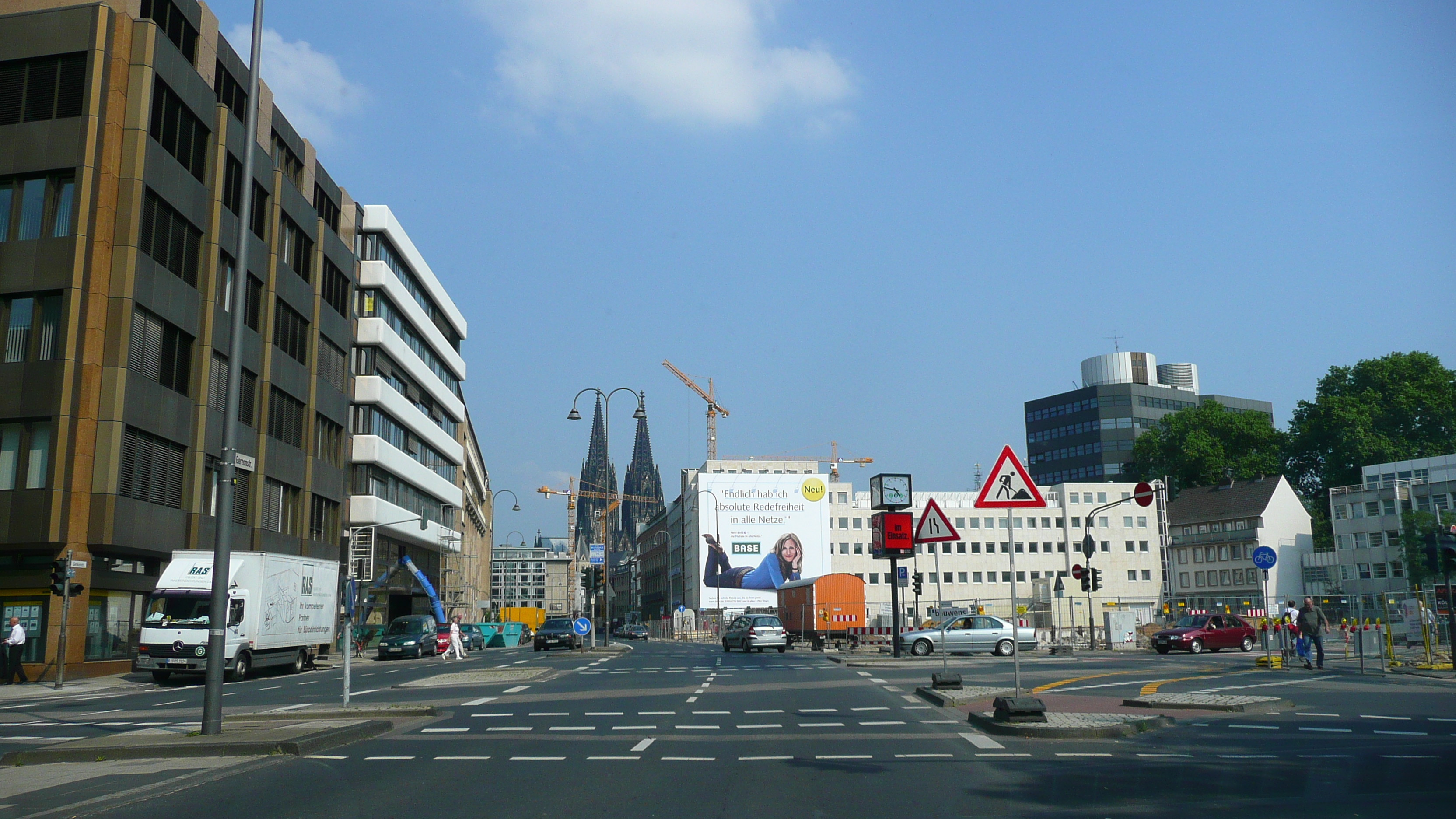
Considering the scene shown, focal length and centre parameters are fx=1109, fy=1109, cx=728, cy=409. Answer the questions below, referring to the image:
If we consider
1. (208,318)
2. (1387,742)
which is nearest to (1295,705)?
(1387,742)

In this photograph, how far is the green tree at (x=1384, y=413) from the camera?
8756cm

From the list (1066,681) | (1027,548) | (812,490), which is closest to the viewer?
(1066,681)

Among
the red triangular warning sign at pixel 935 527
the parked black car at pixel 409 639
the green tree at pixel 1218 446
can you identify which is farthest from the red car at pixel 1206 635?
the green tree at pixel 1218 446

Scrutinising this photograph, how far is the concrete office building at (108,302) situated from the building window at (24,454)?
2.0 inches

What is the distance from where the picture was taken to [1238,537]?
94.7m

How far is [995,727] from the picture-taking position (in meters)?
13.2

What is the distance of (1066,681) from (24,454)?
29.1m

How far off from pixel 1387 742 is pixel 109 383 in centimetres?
3307

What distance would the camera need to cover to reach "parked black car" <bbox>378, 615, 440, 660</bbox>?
42.8 metres

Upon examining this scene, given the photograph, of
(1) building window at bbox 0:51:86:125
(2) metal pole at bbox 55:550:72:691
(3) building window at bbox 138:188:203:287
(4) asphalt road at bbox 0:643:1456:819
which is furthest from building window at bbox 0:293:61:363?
(4) asphalt road at bbox 0:643:1456:819

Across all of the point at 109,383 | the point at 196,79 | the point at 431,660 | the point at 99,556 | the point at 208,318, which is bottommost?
the point at 431,660

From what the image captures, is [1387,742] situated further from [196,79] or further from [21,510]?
[196,79]

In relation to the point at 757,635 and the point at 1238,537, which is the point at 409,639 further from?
the point at 1238,537

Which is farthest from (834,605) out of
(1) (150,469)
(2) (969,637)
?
(1) (150,469)
